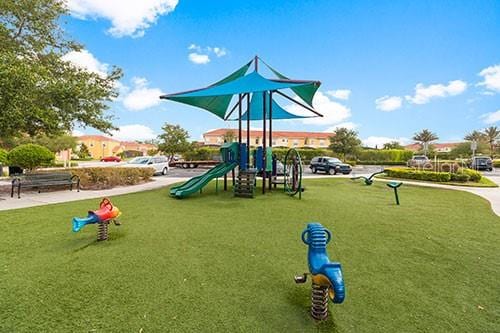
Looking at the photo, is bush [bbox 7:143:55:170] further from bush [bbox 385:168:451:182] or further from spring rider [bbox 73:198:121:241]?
bush [bbox 385:168:451:182]

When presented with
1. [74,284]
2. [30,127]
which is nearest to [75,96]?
[30,127]

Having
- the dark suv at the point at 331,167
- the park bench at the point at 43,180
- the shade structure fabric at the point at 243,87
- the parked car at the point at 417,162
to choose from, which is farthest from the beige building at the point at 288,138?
the shade structure fabric at the point at 243,87

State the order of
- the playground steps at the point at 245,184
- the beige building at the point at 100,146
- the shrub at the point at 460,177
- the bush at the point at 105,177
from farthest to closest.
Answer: the beige building at the point at 100,146 < the shrub at the point at 460,177 < the bush at the point at 105,177 < the playground steps at the point at 245,184

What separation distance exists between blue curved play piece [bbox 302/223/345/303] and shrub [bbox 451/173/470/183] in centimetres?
1628

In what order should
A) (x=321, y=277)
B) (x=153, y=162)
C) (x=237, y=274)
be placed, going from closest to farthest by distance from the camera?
(x=321, y=277) → (x=237, y=274) → (x=153, y=162)

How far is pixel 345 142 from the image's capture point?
3894cm

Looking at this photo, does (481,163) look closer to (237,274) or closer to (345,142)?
(345,142)

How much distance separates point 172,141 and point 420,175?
27.8 m

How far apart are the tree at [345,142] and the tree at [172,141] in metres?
20.6

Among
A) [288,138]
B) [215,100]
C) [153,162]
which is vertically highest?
[288,138]

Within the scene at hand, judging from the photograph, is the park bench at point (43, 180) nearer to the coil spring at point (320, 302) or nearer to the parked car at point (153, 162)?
the parked car at point (153, 162)

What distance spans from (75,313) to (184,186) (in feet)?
24.6

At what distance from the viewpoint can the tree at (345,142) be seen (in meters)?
38.9

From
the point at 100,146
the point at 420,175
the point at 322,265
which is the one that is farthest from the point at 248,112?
the point at 100,146
